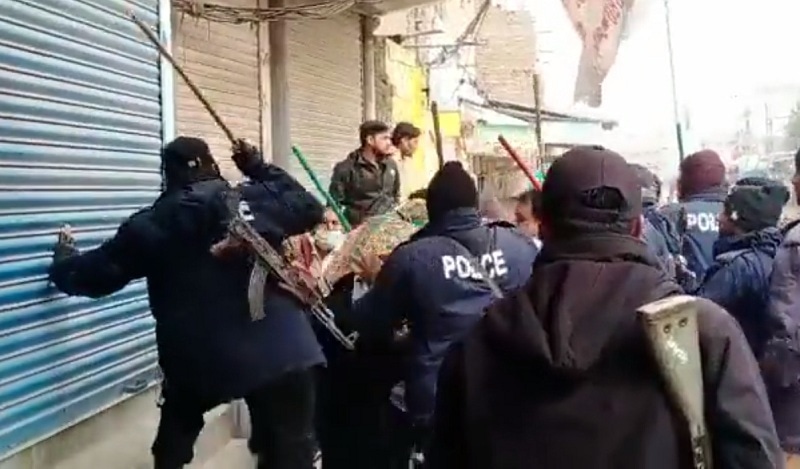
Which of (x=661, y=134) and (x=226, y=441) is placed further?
(x=661, y=134)

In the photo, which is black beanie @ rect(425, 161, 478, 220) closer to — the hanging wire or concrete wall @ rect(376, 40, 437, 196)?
the hanging wire

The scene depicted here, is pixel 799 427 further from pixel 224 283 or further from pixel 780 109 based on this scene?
pixel 780 109

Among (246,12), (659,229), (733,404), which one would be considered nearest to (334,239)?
(659,229)

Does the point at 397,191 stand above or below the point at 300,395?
above

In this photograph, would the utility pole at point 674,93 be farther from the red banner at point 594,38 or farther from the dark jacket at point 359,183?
the dark jacket at point 359,183

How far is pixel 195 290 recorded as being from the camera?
4918 mm

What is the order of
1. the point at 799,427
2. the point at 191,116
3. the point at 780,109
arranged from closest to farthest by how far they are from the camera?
the point at 799,427
the point at 191,116
the point at 780,109

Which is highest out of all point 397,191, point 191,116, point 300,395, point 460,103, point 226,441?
point 460,103

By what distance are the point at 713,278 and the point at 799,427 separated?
2.35ft

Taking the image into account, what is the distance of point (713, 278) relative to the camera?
205 inches

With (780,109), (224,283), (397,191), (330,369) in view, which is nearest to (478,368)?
(224,283)

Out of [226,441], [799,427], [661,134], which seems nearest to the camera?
[799,427]

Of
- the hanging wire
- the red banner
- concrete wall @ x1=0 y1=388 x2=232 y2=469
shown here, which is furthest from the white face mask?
the red banner

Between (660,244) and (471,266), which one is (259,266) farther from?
(660,244)
